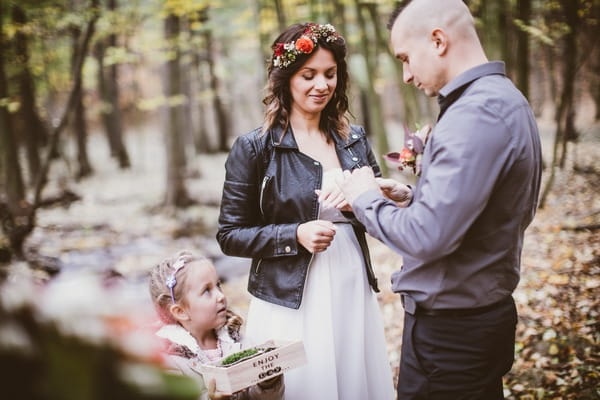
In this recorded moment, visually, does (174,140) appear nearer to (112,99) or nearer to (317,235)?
(112,99)

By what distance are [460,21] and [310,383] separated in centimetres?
196

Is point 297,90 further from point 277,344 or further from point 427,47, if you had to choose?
point 277,344

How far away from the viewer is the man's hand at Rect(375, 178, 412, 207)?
93.4 inches

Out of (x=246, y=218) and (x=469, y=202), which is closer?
(x=469, y=202)

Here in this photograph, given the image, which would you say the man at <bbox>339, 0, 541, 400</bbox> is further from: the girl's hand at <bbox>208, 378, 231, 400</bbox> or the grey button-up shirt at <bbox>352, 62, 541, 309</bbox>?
the girl's hand at <bbox>208, 378, 231, 400</bbox>

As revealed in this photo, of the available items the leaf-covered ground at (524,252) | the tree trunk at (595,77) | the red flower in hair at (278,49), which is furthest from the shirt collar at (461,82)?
the tree trunk at (595,77)

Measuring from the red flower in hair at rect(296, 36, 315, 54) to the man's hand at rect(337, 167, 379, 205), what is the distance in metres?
0.95

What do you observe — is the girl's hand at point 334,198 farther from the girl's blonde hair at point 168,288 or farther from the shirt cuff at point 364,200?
the girl's blonde hair at point 168,288

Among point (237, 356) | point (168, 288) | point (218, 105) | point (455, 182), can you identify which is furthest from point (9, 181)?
point (218, 105)

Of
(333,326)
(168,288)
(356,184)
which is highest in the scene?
(356,184)

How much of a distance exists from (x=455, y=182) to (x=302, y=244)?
110 centimetres

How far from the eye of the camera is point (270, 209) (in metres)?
2.74

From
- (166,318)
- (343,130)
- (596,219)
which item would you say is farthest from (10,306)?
(596,219)

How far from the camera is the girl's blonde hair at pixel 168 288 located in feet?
8.38
